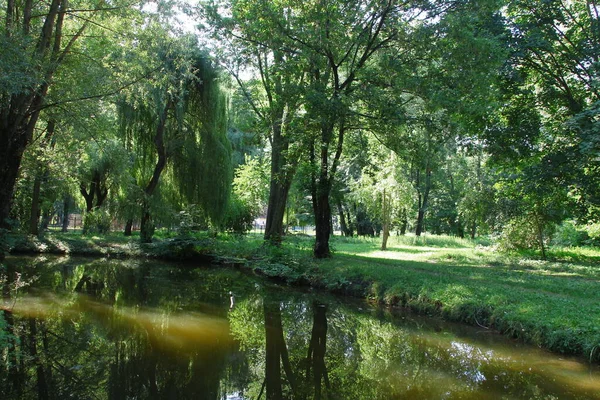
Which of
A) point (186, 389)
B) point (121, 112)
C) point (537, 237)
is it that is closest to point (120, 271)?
point (121, 112)

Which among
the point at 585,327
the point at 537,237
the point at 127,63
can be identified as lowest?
the point at 585,327

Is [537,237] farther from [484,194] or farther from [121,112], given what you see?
[121,112]

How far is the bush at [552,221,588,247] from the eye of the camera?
25.3 metres

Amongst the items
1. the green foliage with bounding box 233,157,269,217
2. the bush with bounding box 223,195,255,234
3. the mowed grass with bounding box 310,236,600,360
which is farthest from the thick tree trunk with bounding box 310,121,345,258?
the green foliage with bounding box 233,157,269,217

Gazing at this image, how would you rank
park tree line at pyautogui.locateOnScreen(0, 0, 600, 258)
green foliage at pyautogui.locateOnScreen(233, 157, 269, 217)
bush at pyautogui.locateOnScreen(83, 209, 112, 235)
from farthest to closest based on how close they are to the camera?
green foliage at pyautogui.locateOnScreen(233, 157, 269, 217) → bush at pyautogui.locateOnScreen(83, 209, 112, 235) → park tree line at pyautogui.locateOnScreen(0, 0, 600, 258)

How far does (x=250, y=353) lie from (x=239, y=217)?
68.9ft

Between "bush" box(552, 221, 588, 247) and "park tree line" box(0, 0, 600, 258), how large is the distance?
17.4 ft

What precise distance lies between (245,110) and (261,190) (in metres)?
9.26

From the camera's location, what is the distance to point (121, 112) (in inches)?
779

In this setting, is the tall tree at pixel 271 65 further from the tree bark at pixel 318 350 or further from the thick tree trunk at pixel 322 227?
the tree bark at pixel 318 350

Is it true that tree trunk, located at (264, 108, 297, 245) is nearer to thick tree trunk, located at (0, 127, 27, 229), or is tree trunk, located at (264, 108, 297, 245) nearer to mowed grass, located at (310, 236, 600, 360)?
mowed grass, located at (310, 236, 600, 360)

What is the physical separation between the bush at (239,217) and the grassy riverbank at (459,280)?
779cm

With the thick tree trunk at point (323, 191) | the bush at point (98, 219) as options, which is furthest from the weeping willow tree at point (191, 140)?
the thick tree trunk at point (323, 191)

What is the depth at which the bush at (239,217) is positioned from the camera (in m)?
26.4
